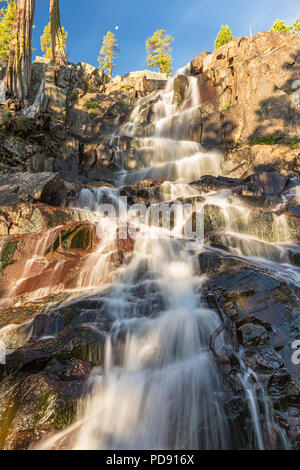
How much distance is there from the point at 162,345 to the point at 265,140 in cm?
1421

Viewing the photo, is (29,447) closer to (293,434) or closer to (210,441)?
(210,441)

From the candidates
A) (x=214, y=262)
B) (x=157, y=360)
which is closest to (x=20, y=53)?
(x=214, y=262)

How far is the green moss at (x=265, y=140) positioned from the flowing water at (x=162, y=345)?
7455 mm

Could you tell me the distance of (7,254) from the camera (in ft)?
19.6

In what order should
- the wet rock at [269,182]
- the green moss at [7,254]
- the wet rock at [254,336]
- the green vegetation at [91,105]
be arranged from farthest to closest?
the green vegetation at [91,105], the wet rock at [269,182], the green moss at [7,254], the wet rock at [254,336]

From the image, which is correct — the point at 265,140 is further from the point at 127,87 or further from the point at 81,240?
the point at 127,87

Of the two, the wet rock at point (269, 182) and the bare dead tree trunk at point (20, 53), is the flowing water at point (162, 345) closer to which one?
the wet rock at point (269, 182)

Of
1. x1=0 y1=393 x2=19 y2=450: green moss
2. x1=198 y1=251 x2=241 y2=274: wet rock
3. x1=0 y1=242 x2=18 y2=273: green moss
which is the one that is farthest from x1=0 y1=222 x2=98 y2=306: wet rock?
x1=0 y1=393 x2=19 y2=450: green moss

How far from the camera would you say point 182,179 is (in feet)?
44.0

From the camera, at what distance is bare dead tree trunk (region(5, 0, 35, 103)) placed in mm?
16406

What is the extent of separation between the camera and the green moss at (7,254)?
19.4 ft

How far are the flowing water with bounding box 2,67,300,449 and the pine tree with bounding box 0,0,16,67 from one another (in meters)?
15.7

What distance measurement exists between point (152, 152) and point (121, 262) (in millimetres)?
10737

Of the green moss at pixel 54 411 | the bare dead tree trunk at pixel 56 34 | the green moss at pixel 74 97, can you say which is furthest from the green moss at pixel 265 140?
the bare dead tree trunk at pixel 56 34
